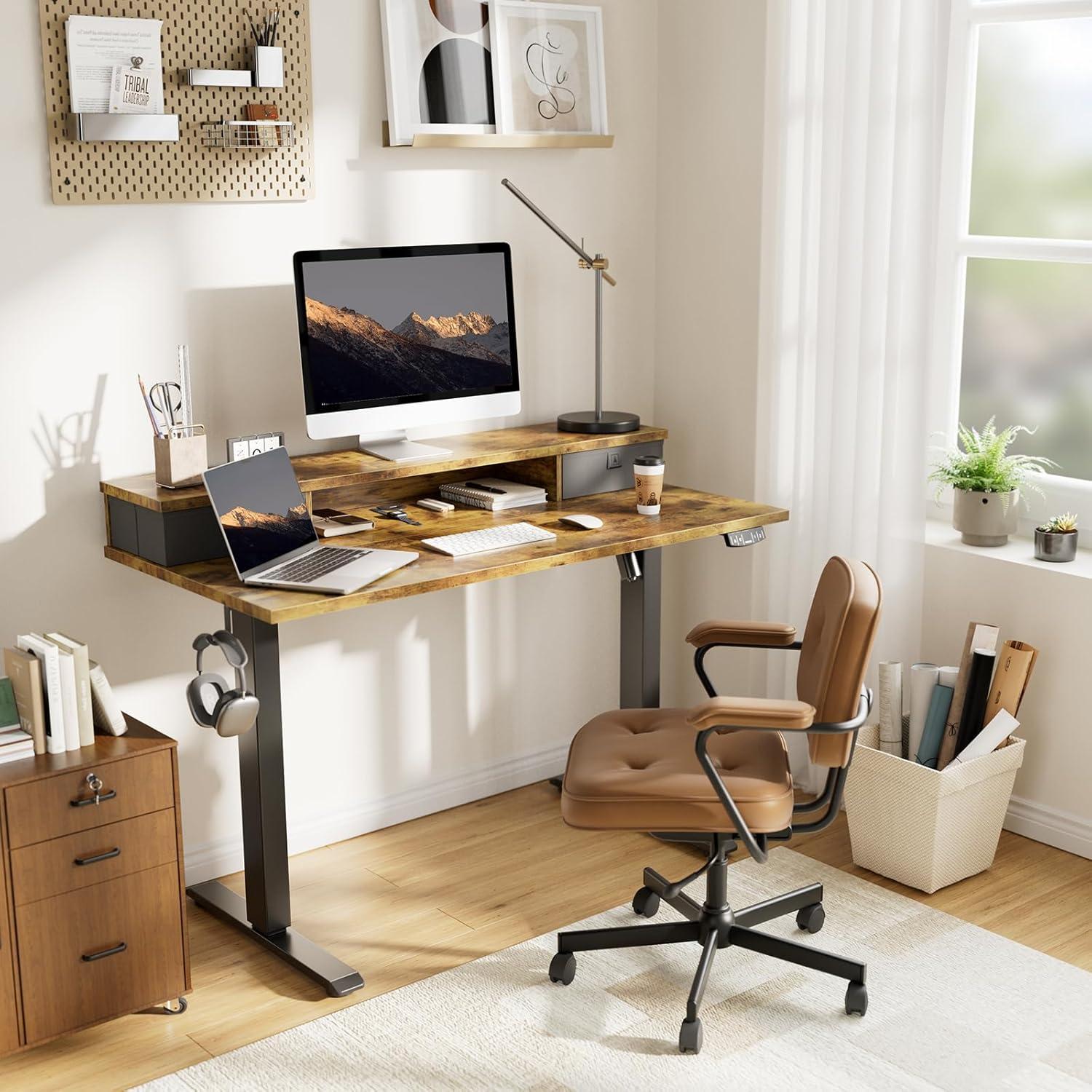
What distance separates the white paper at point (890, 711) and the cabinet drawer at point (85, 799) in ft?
5.39

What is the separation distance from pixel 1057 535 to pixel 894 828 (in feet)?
2.60

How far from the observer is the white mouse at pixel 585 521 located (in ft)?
10.1

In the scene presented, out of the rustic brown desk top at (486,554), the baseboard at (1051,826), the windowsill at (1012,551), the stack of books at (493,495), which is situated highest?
the stack of books at (493,495)

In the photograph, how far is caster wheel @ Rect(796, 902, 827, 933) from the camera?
2.96 metres

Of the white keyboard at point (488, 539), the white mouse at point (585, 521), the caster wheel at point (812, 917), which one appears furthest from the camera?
the white mouse at point (585, 521)

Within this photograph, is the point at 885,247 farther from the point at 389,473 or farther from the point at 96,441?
the point at 96,441

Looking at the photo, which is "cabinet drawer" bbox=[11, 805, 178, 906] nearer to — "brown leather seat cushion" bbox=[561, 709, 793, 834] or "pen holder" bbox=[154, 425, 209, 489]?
"pen holder" bbox=[154, 425, 209, 489]

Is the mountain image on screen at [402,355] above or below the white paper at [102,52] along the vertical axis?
below

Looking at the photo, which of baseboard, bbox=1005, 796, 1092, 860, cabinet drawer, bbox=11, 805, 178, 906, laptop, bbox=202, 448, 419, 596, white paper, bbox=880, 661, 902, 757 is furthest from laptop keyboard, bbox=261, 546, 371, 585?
baseboard, bbox=1005, 796, 1092, 860

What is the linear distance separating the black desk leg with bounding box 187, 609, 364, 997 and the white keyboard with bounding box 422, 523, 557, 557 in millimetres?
385

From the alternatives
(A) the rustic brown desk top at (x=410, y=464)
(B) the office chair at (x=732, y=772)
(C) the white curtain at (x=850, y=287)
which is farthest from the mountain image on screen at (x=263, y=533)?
(C) the white curtain at (x=850, y=287)

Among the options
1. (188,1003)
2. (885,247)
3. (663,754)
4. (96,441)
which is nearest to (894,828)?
(663,754)

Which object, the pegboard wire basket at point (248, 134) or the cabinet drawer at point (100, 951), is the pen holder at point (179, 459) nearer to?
the pegboard wire basket at point (248, 134)

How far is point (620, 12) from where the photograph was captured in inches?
142
